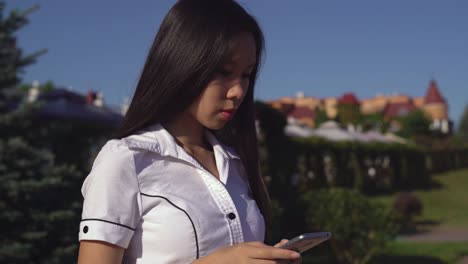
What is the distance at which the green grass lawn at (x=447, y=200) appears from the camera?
16752 mm

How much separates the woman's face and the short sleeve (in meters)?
0.23

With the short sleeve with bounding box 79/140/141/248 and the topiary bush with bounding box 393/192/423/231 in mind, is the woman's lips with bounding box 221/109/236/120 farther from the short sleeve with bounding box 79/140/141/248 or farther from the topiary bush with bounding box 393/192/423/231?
the topiary bush with bounding box 393/192/423/231

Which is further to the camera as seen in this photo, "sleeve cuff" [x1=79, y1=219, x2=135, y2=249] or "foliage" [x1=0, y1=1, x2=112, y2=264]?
"foliage" [x1=0, y1=1, x2=112, y2=264]

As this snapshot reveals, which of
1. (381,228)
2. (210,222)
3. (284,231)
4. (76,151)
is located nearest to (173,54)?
(210,222)

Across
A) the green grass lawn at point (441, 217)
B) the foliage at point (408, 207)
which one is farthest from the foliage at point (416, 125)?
the foliage at point (408, 207)

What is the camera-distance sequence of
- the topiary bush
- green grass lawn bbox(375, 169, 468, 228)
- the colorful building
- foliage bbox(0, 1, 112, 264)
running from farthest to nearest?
the colorful building, green grass lawn bbox(375, 169, 468, 228), the topiary bush, foliage bbox(0, 1, 112, 264)

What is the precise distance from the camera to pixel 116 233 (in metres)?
1.25

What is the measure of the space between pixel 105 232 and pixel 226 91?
1.46 ft

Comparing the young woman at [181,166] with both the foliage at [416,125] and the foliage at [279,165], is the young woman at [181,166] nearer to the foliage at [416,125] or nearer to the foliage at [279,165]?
the foliage at [279,165]

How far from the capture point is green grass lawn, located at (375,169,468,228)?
660 inches

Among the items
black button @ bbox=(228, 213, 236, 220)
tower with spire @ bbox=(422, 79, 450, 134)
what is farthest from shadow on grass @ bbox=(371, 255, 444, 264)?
tower with spire @ bbox=(422, 79, 450, 134)

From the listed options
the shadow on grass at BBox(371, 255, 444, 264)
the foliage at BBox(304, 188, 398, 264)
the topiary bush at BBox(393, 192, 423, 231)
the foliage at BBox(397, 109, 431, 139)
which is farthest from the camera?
the foliage at BBox(397, 109, 431, 139)

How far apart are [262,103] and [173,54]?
830cm

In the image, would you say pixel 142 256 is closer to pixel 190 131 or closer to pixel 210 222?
pixel 210 222
